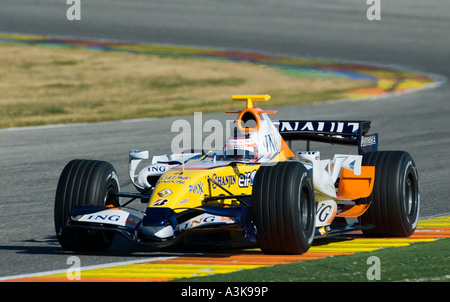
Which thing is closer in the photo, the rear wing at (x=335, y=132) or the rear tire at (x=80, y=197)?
the rear tire at (x=80, y=197)

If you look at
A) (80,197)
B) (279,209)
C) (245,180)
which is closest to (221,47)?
(245,180)

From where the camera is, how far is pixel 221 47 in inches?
1261

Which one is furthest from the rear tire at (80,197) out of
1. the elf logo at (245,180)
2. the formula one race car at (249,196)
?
the elf logo at (245,180)

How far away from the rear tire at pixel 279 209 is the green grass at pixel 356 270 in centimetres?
27

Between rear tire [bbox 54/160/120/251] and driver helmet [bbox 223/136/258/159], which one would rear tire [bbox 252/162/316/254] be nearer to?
driver helmet [bbox 223/136/258/159]

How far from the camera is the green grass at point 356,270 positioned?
714 centimetres

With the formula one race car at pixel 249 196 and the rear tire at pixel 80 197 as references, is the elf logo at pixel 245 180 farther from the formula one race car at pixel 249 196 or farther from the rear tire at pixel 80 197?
the rear tire at pixel 80 197

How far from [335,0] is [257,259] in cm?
3740

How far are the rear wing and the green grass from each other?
7.36 ft

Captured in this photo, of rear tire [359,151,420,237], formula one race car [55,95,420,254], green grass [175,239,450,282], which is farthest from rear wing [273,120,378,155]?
green grass [175,239,450,282]

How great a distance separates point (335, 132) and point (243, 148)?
173 centimetres

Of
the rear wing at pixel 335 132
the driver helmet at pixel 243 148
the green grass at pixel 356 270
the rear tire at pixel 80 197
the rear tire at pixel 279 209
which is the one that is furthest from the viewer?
the rear wing at pixel 335 132
